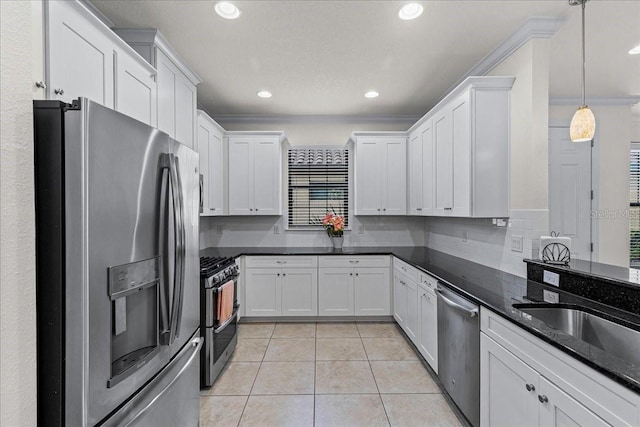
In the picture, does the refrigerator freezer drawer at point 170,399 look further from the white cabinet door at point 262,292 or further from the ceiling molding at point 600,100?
the ceiling molding at point 600,100

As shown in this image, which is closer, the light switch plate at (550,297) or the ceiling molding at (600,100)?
the light switch plate at (550,297)

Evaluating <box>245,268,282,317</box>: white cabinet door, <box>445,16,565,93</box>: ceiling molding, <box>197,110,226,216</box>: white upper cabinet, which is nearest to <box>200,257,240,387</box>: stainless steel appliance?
<box>197,110,226,216</box>: white upper cabinet

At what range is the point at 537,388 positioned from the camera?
1.35 meters

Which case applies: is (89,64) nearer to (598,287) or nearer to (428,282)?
(428,282)

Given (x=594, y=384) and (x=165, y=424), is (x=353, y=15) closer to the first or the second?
(x=594, y=384)

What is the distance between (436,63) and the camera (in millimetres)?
2836

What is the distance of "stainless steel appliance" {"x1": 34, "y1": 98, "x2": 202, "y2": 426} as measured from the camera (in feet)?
3.18

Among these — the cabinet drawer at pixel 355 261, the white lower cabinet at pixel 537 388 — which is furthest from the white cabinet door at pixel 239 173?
the white lower cabinet at pixel 537 388

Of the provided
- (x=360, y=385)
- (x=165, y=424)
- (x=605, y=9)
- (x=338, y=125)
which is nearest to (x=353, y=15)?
(x=605, y=9)

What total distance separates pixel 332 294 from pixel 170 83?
9.46ft

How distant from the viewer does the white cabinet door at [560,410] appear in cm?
110

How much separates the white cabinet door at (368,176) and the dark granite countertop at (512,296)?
0.65 metres

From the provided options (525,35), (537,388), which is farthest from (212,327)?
(525,35)

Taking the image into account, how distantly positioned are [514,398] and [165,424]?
1693mm
